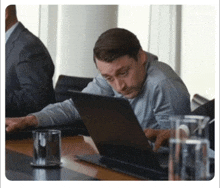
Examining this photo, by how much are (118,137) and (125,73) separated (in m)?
0.55

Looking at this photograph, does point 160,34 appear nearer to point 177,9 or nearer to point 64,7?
point 177,9

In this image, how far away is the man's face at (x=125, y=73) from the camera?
5.04 feet

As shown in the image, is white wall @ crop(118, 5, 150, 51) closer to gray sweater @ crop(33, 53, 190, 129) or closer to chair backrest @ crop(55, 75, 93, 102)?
chair backrest @ crop(55, 75, 93, 102)

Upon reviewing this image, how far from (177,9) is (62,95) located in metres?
1.41

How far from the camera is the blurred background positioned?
3350 mm

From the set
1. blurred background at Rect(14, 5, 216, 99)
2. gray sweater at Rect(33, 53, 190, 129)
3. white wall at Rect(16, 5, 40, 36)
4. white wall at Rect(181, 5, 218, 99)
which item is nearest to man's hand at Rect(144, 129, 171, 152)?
gray sweater at Rect(33, 53, 190, 129)

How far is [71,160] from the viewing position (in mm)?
1197

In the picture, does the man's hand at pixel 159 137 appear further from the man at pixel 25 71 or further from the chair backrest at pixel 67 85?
the chair backrest at pixel 67 85

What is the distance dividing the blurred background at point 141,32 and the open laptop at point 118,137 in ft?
6.76

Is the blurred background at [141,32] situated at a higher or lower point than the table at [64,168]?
higher

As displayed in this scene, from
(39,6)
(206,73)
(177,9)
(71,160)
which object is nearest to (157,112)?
(71,160)

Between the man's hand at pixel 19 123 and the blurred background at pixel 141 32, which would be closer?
the man's hand at pixel 19 123

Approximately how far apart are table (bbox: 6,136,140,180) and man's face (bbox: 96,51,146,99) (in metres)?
0.28

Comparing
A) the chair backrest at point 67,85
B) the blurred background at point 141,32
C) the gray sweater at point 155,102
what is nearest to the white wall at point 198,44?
the blurred background at point 141,32
